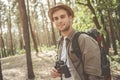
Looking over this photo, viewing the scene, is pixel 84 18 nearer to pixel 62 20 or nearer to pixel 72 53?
pixel 62 20

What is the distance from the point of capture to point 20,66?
60.4ft

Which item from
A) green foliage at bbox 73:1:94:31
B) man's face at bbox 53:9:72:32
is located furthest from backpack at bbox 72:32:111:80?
green foliage at bbox 73:1:94:31

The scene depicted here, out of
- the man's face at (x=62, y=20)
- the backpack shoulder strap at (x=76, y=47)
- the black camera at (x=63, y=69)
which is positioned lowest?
the black camera at (x=63, y=69)

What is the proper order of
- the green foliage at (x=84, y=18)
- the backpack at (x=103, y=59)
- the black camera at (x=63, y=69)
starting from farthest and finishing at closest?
the green foliage at (x=84, y=18)
the black camera at (x=63, y=69)
the backpack at (x=103, y=59)

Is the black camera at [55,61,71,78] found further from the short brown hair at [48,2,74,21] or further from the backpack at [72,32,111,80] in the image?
the short brown hair at [48,2,74,21]

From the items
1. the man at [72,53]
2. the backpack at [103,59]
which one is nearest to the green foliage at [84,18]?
the man at [72,53]

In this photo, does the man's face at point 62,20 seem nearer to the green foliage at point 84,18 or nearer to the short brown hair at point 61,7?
the short brown hair at point 61,7

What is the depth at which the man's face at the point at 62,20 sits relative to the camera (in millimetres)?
2762

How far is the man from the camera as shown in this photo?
251cm

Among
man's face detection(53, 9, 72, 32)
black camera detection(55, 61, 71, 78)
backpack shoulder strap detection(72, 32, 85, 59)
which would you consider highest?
man's face detection(53, 9, 72, 32)

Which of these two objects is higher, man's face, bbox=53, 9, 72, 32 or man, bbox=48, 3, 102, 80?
man's face, bbox=53, 9, 72, 32

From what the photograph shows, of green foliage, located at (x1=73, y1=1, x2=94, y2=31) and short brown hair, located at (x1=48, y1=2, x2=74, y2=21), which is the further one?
green foliage, located at (x1=73, y1=1, x2=94, y2=31)

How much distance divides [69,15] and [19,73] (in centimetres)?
1348

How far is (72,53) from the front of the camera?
2.62 m
